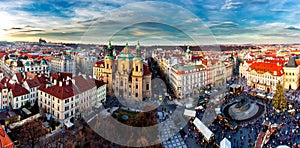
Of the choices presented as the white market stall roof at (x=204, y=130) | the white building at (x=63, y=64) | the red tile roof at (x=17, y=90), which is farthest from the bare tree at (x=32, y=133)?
the white building at (x=63, y=64)

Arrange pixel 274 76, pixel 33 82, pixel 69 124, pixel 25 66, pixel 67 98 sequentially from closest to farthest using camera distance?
1. pixel 69 124
2. pixel 67 98
3. pixel 33 82
4. pixel 274 76
5. pixel 25 66

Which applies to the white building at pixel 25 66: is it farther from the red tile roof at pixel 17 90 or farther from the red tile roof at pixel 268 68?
the red tile roof at pixel 268 68

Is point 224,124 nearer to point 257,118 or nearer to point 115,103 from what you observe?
point 257,118

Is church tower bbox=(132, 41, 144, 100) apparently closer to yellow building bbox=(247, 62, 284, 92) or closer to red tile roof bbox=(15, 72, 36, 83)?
red tile roof bbox=(15, 72, 36, 83)

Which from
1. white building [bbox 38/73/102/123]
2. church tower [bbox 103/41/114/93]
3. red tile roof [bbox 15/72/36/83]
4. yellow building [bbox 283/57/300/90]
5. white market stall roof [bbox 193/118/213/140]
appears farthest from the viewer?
yellow building [bbox 283/57/300/90]

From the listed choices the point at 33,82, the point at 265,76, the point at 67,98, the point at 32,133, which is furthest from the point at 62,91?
the point at 265,76

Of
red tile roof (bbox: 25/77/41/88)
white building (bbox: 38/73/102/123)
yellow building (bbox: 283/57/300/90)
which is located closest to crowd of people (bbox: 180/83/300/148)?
white building (bbox: 38/73/102/123)

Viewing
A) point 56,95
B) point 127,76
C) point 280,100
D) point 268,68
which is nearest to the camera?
point 56,95

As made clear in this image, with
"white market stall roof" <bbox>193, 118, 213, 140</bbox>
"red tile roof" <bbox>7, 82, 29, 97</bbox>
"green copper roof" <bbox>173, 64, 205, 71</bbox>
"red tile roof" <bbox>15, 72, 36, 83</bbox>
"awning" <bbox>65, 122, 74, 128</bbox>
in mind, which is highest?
"green copper roof" <bbox>173, 64, 205, 71</bbox>

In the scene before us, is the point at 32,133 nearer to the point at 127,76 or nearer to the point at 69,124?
the point at 69,124

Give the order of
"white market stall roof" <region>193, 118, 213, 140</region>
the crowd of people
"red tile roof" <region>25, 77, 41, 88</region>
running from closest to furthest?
the crowd of people → "white market stall roof" <region>193, 118, 213, 140</region> → "red tile roof" <region>25, 77, 41, 88</region>

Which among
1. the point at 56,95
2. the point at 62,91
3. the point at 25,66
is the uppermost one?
the point at 25,66
